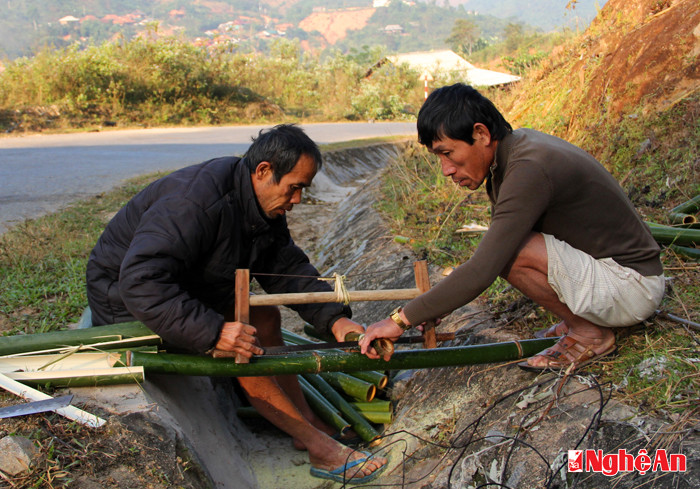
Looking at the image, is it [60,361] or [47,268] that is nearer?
[60,361]

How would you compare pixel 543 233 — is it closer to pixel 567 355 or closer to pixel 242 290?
pixel 567 355

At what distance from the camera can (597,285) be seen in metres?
2.58

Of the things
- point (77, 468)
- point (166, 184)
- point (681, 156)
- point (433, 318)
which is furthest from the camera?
point (681, 156)

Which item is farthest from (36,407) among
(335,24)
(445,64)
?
(335,24)

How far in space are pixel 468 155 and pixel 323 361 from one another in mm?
1225

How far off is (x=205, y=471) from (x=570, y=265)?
1.93 m

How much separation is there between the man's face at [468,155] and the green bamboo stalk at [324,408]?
1.64 meters

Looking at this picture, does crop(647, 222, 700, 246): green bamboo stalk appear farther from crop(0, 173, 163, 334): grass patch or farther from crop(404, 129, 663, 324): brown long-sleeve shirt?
crop(0, 173, 163, 334): grass patch

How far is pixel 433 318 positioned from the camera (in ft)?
8.63

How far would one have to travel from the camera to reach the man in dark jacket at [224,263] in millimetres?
2594

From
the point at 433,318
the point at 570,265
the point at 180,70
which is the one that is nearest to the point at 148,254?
the point at 433,318

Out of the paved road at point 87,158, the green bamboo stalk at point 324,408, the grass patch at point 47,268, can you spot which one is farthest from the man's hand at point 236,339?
the paved road at point 87,158

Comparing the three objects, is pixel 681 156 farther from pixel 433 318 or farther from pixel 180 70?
pixel 180 70

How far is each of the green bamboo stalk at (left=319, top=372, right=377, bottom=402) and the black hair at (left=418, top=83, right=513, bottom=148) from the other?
5.71ft
